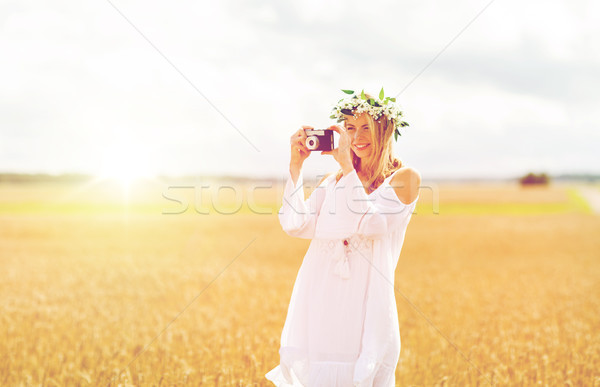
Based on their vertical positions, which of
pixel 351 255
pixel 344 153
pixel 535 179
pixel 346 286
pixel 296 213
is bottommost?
pixel 346 286

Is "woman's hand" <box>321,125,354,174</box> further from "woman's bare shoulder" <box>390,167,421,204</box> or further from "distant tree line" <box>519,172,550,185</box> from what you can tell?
"distant tree line" <box>519,172,550,185</box>

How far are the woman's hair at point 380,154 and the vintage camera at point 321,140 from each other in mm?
261

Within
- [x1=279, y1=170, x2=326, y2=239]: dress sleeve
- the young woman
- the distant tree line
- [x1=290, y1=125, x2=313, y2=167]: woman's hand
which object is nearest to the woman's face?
the young woman

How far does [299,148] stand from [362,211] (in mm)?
739

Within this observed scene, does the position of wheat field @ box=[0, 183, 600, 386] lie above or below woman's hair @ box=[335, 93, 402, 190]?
below

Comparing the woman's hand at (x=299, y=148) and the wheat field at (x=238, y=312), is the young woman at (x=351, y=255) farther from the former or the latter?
the wheat field at (x=238, y=312)

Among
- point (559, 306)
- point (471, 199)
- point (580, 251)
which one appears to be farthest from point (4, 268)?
point (471, 199)

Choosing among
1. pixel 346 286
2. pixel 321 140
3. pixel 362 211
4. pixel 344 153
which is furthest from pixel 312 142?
pixel 346 286

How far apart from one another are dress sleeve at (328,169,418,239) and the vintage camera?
0.28m

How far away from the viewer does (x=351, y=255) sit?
4148mm

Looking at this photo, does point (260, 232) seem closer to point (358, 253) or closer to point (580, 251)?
point (580, 251)

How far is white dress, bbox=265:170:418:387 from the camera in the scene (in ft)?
13.2

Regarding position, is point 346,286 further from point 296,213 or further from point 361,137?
point 361,137

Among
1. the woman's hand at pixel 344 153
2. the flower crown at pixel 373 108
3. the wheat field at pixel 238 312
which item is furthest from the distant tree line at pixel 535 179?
the woman's hand at pixel 344 153
